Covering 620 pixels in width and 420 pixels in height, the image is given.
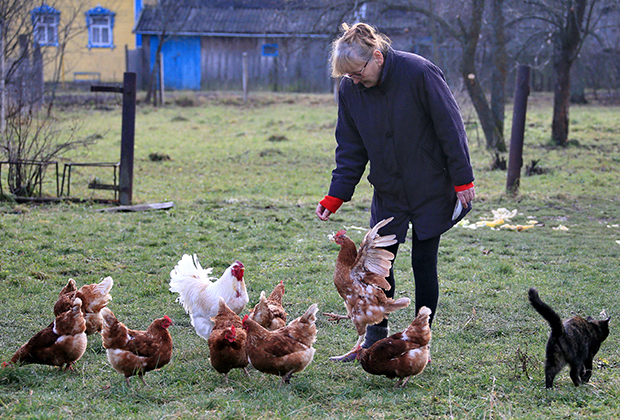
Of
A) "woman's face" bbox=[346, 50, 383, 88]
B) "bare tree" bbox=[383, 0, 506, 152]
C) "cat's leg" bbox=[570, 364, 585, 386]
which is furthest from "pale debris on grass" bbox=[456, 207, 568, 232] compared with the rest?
"bare tree" bbox=[383, 0, 506, 152]

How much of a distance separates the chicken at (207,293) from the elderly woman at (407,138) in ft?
3.65

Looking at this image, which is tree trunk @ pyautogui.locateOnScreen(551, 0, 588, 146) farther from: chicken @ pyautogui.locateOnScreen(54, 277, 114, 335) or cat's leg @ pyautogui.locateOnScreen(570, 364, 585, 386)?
chicken @ pyautogui.locateOnScreen(54, 277, 114, 335)

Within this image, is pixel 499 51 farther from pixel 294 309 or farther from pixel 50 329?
pixel 50 329

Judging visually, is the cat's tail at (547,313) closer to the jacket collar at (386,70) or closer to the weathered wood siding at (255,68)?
the jacket collar at (386,70)

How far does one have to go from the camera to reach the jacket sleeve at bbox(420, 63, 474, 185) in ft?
12.5

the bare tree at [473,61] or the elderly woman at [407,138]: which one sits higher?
the bare tree at [473,61]

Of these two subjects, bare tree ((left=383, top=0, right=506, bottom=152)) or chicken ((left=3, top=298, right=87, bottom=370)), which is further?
bare tree ((left=383, top=0, right=506, bottom=152))

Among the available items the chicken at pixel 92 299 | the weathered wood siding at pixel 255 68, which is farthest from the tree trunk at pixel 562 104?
the weathered wood siding at pixel 255 68

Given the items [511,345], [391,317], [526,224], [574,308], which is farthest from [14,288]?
[526,224]

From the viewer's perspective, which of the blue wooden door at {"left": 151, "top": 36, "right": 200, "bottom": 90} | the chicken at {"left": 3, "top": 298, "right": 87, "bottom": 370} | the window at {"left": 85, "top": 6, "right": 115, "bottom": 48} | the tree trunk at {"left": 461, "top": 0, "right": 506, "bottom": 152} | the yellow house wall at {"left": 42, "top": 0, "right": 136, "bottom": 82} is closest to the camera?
the chicken at {"left": 3, "top": 298, "right": 87, "bottom": 370}

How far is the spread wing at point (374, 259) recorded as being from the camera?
4.05 m

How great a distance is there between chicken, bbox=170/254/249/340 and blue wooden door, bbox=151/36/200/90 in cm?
2846

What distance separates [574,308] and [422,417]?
2.58 metres

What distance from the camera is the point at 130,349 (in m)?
3.93
